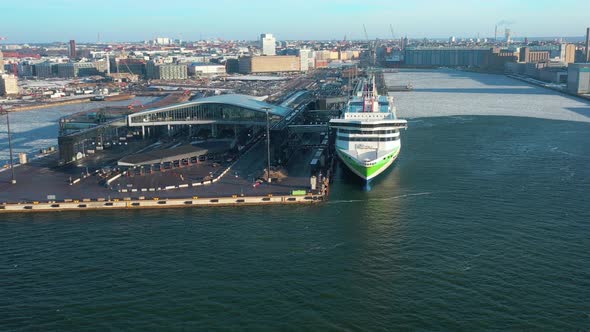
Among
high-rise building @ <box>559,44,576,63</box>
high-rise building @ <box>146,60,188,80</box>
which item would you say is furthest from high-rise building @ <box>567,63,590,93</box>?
high-rise building @ <box>146,60,188,80</box>

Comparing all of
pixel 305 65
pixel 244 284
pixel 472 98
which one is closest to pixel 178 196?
pixel 244 284

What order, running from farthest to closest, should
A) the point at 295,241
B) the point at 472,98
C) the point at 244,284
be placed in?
the point at 472,98
the point at 295,241
the point at 244,284

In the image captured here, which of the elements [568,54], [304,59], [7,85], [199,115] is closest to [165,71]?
[7,85]

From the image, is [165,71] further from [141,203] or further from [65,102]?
[141,203]

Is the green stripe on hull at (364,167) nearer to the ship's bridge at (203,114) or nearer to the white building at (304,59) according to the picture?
the ship's bridge at (203,114)

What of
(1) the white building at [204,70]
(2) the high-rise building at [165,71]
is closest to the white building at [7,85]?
(2) the high-rise building at [165,71]

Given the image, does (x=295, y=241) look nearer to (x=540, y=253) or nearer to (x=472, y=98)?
(x=540, y=253)

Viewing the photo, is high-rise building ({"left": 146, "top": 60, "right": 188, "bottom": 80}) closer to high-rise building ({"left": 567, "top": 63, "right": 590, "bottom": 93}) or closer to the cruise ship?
high-rise building ({"left": 567, "top": 63, "right": 590, "bottom": 93})
